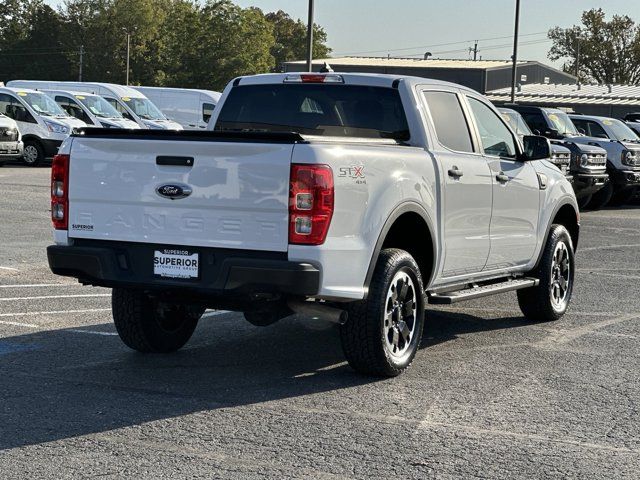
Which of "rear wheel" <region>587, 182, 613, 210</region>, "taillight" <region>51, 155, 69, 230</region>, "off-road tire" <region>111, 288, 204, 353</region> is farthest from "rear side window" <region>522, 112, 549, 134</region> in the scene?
"taillight" <region>51, 155, 69, 230</region>

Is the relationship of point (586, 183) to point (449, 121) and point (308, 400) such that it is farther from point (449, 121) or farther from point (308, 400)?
point (308, 400)

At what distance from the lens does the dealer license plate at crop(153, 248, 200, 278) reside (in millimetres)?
6809

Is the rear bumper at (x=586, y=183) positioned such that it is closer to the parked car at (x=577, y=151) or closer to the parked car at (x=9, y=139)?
the parked car at (x=577, y=151)

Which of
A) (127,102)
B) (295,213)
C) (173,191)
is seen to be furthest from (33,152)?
(295,213)

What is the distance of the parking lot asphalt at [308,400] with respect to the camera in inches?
214

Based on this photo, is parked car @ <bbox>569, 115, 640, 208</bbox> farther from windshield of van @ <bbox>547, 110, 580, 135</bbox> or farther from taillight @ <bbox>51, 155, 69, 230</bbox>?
taillight @ <bbox>51, 155, 69, 230</bbox>

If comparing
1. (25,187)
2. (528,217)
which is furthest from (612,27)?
(528,217)

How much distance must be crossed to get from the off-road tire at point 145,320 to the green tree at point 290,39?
14840cm

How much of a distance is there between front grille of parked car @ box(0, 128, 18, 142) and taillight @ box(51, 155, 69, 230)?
72.0 ft

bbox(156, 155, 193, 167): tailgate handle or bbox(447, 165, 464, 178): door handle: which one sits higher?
bbox(156, 155, 193, 167): tailgate handle

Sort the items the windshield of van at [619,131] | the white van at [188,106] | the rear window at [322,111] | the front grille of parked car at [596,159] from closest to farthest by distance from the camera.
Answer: the rear window at [322,111], the front grille of parked car at [596,159], the windshield of van at [619,131], the white van at [188,106]

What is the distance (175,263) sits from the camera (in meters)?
6.86

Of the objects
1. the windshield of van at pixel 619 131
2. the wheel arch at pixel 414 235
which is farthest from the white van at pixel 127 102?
the wheel arch at pixel 414 235

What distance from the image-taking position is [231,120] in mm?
8750
